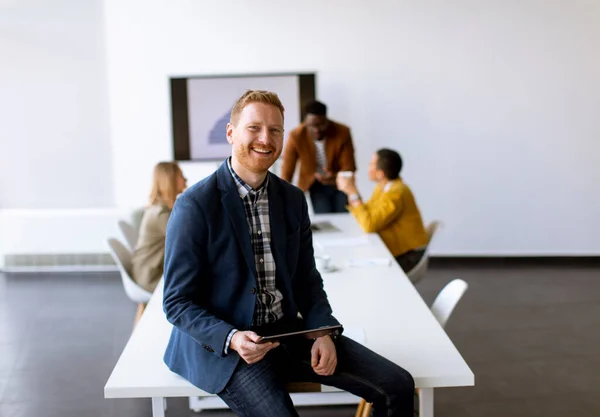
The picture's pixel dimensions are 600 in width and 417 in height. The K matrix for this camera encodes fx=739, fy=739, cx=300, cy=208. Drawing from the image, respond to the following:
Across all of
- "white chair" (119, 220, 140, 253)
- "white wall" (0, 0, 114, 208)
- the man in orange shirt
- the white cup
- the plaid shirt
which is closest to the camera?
the plaid shirt

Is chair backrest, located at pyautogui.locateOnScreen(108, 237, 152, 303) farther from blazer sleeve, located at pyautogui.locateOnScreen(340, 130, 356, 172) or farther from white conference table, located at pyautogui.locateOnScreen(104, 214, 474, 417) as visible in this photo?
blazer sleeve, located at pyautogui.locateOnScreen(340, 130, 356, 172)

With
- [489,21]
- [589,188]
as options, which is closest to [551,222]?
[589,188]

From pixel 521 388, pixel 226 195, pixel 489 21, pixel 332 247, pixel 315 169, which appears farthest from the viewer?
pixel 489 21

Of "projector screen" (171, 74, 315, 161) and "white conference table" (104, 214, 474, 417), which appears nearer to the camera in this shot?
"white conference table" (104, 214, 474, 417)

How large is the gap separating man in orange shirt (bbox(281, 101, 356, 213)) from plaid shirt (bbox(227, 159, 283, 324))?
11.2ft

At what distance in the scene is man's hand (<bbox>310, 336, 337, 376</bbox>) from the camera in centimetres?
214

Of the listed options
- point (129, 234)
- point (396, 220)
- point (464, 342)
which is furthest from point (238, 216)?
point (464, 342)

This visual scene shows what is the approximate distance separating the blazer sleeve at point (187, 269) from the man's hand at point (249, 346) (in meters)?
0.07

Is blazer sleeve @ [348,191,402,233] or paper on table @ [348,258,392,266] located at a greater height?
blazer sleeve @ [348,191,402,233]

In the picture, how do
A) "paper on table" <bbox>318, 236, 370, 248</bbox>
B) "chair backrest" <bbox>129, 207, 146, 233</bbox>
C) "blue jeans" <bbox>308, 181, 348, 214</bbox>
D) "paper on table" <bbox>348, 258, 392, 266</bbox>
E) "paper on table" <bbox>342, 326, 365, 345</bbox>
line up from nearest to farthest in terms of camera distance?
"paper on table" <bbox>342, 326, 365, 345</bbox>
"paper on table" <bbox>348, 258, 392, 266</bbox>
"paper on table" <bbox>318, 236, 370, 248</bbox>
"chair backrest" <bbox>129, 207, 146, 233</bbox>
"blue jeans" <bbox>308, 181, 348, 214</bbox>

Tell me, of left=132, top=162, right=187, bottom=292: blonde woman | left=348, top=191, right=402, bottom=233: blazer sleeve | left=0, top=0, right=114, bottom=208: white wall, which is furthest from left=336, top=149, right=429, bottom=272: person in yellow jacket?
left=0, top=0, right=114, bottom=208: white wall

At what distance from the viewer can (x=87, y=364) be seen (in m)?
4.18

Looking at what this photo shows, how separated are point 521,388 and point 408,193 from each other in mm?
1319

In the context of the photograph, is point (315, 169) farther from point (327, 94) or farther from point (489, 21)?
point (489, 21)
